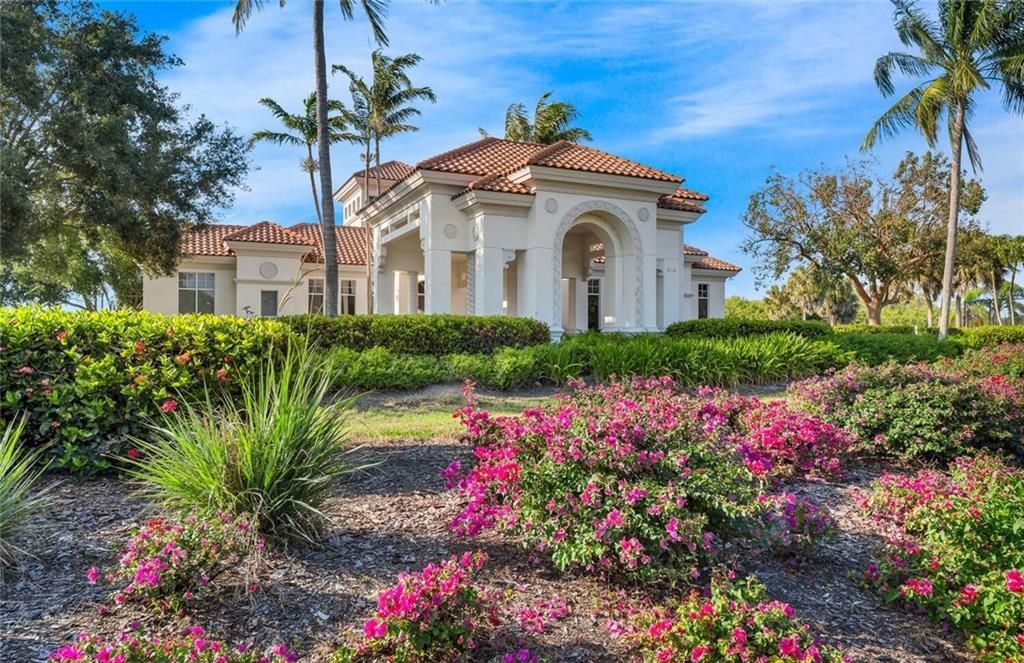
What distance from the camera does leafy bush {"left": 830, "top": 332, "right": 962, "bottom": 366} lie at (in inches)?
607

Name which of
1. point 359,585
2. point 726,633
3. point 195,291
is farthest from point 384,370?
point 195,291

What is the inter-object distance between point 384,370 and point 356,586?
26.2ft

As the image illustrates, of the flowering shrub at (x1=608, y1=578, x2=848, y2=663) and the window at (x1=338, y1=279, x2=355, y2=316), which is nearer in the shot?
A: the flowering shrub at (x1=608, y1=578, x2=848, y2=663)

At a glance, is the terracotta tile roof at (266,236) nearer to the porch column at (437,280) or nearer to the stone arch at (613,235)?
the porch column at (437,280)

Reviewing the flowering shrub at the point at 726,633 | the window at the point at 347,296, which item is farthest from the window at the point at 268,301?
the flowering shrub at the point at 726,633

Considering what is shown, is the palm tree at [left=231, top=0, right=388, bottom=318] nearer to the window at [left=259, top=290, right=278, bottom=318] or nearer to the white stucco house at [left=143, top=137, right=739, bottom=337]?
the white stucco house at [left=143, top=137, right=739, bottom=337]

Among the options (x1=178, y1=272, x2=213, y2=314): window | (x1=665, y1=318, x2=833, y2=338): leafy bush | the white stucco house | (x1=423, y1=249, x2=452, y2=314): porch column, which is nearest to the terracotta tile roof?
the white stucco house

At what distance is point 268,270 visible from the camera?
26.2 m

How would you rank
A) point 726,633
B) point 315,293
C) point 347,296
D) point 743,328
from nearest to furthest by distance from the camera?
point 726,633 → point 743,328 → point 347,296 → point 315,293

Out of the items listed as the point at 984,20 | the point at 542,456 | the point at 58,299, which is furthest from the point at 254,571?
the point at 58,299

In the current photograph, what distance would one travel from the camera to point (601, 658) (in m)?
2.97

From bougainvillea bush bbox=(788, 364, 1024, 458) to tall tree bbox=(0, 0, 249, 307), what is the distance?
59.5 ft

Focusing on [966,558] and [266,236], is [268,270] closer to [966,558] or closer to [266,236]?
[266,236]

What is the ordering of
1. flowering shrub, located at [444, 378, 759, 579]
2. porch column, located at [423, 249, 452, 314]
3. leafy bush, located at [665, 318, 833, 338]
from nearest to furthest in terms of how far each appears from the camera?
flowering shrub, located at [444, 378, 759, 579] < leafy bush, located at [665, 318, 833, 338] < porch column, located at [423, 249, 452, 314]
